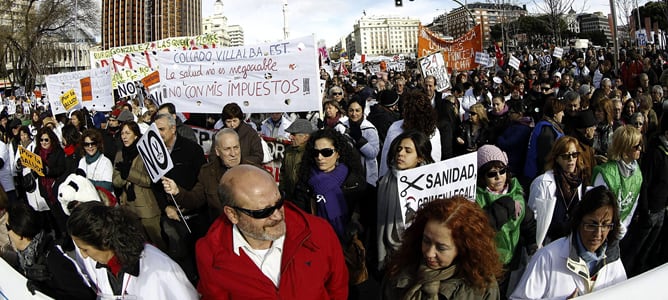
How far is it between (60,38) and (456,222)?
48378 mm

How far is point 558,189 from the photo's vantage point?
3.65 m

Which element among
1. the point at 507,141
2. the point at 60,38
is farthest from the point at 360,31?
the point at 507,141

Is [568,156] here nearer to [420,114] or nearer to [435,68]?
[420,114]

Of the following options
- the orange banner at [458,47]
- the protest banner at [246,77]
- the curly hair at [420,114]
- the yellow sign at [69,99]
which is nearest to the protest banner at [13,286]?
the curly hair at [420,114]

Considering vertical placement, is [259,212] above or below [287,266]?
above

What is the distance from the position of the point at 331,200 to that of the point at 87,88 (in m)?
8.15

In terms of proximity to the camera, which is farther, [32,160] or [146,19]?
[146,19]

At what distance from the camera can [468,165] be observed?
3.32 metres

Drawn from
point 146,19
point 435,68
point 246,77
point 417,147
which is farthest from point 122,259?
point 146,19

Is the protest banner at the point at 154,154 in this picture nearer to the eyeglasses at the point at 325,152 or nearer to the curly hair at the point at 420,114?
the eyeglasses at the point at 325,152

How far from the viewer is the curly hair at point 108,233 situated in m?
2.52

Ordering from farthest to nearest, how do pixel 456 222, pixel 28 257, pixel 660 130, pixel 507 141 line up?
pixel 507 141
pixel 660 130
pixel 28 257
pixel 456 222

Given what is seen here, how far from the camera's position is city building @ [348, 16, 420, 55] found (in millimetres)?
170875

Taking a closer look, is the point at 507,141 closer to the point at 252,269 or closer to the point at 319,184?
the point at 319,184
